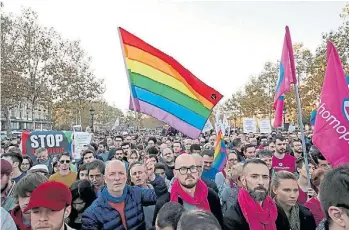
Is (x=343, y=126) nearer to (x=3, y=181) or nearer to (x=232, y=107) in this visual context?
(x=3, y=181)

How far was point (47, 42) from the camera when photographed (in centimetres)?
2827

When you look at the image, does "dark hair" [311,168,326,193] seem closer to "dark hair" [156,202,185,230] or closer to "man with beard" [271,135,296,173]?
"dark hair" [156,202,185,230]

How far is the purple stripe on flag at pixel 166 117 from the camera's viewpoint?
5797mm

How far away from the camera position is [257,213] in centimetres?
335

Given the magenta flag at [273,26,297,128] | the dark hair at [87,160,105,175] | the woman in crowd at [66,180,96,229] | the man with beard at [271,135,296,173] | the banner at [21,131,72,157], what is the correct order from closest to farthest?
1. the woman in crowd at [66,180,96,229]
2. the magenta flag at [273,26,297,128]
3. the dark hair at [87,160,105,175]
4. the man with beard at [271,135,296,173]
5. the banner at [21,131,72,157]

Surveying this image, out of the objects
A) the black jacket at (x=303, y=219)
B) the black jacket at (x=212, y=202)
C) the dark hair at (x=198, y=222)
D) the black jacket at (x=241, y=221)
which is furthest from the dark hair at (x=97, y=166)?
the dark hair at (x=198, y=222)

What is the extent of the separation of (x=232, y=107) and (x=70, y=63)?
104ft

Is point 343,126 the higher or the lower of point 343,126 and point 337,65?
the lower

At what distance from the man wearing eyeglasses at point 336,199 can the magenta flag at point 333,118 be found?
1.95 meters

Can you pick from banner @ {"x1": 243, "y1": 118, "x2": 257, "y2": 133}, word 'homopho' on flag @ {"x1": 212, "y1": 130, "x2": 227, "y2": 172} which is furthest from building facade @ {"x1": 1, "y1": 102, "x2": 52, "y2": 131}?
word 'homopho' on flag @ {"x1": 212, "y1": 130, "x2": 227, "y2": 172}

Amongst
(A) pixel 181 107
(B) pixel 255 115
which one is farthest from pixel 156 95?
(B) pixel 255 115

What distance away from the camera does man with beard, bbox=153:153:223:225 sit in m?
3.85

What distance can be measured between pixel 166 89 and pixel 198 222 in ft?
13.8

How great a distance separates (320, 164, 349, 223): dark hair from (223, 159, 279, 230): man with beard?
4.69 ft
